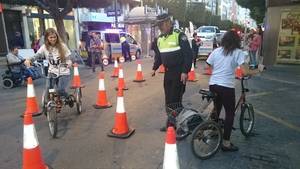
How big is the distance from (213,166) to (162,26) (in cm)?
241

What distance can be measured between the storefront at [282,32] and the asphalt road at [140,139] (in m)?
6.53

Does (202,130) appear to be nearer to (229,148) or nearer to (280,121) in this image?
(229,148)

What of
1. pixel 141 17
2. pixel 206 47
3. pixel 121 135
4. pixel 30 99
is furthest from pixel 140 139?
pixel 141 17

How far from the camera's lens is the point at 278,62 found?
1527 cm

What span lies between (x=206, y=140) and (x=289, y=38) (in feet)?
40.2

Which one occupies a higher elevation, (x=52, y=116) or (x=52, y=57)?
(x=52, y=57)

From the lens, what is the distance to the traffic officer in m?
5.07

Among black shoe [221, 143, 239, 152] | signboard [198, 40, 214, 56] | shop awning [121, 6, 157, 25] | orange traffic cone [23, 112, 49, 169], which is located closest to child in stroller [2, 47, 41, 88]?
orange traffic cone [23, 112, 49, 169]

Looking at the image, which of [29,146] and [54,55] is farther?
[54,55]

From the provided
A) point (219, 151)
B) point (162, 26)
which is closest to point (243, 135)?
point (219, 151)

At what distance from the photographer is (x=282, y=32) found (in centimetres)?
1486

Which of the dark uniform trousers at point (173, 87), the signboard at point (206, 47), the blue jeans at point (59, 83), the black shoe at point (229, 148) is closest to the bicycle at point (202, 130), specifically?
the black shoe at point (229, 148)

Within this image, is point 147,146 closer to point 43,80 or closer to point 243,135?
point 243,135

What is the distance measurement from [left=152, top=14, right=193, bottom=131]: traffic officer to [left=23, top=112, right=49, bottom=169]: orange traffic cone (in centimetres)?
241
